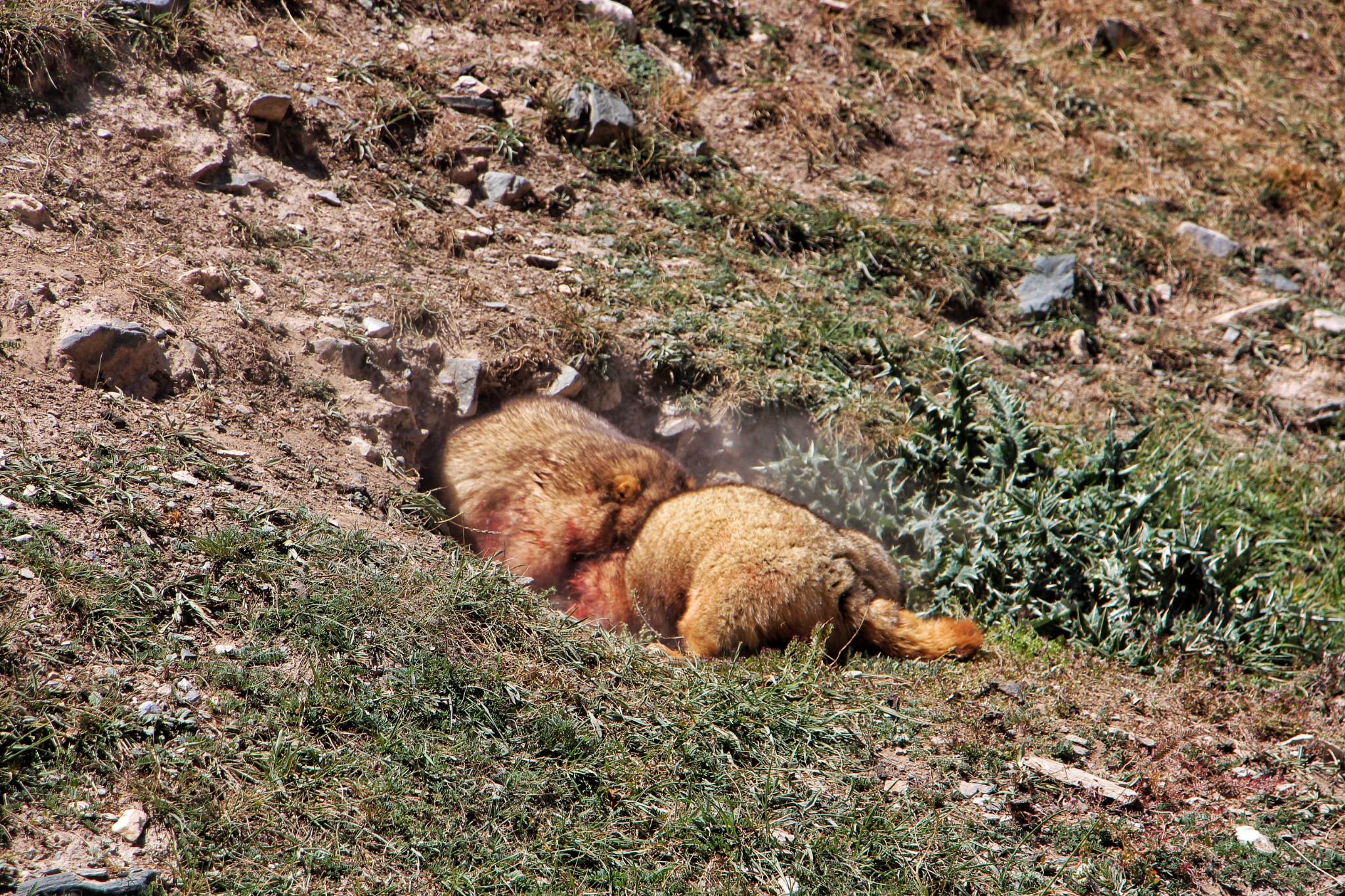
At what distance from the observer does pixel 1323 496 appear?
5.85 m

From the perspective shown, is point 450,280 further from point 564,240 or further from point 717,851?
point 717,851

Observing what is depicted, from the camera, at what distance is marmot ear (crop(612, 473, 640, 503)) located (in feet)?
15.1

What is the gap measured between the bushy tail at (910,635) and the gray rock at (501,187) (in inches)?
144

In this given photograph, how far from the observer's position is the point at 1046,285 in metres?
6.77

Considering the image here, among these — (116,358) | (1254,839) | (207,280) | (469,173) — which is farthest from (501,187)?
(1254,839)

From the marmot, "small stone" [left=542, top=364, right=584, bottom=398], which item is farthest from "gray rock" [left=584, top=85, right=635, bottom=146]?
the marmot

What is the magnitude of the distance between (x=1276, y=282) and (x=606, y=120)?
17.2 ft

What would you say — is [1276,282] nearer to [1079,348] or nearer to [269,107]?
[1079,348]

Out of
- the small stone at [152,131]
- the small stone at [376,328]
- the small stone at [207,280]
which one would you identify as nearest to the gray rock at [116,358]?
the small stone at [207,280]

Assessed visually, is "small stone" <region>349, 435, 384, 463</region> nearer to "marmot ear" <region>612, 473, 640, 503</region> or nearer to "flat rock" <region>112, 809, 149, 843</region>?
"marmot ear" <region>612, 473, 640, 503</region>

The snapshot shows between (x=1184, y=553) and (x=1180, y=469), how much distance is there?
1207 millimetres

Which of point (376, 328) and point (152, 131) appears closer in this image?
point (376, 328)

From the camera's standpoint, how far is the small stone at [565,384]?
5438 millimetres

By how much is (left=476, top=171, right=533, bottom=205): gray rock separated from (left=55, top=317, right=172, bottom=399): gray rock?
2.66m
